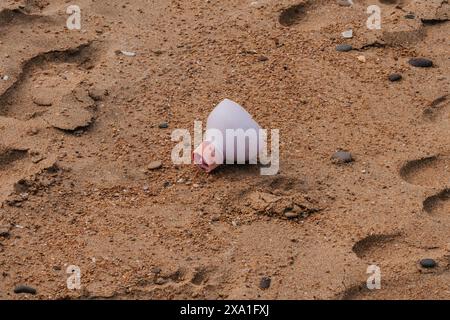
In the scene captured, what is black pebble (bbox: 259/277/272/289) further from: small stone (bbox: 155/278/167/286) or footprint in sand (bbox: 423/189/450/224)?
footprint in sand (bbox: 423/189/450/224)

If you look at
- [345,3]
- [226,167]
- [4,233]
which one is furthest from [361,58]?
Answer: [4,233]

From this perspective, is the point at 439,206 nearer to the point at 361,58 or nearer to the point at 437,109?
the point at 437,109

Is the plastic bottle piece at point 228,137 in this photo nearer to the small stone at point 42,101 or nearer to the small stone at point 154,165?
the small stone at point 154,165

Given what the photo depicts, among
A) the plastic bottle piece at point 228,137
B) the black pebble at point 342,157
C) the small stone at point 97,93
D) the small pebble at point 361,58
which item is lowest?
the black pebble at point 342,157

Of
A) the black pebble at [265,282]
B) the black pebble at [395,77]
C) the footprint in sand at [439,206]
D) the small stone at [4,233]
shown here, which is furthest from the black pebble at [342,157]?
the small stone at [4,233]

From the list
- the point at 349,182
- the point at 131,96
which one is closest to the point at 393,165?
the point at 349,182

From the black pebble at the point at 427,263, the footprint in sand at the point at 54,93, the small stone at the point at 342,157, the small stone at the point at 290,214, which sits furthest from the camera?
the footprint in sand at the point at 54,93

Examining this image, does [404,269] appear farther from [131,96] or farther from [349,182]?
[131,96]
